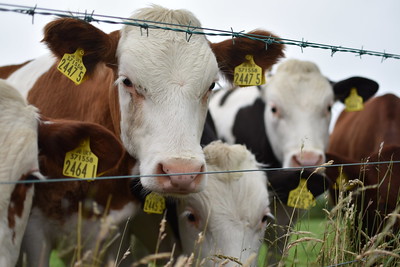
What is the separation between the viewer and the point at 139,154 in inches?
137

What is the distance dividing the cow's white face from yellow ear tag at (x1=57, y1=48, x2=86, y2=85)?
274cm

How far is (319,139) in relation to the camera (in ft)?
19.0

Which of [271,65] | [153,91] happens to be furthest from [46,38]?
[271,65]

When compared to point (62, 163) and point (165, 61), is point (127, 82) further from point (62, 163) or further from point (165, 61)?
point (62, 163)

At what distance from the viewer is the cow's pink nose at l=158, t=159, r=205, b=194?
302 cm

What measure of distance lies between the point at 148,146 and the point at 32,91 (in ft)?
5.52

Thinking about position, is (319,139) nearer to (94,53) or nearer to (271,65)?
(271,65)

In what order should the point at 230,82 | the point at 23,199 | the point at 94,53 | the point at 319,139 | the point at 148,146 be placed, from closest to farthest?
the point at 23,199
the point at 148,146
the point at 94,53
the point at 230,82
the point at 319,139

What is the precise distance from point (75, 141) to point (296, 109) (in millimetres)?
3265

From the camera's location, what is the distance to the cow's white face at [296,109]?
5930 mm

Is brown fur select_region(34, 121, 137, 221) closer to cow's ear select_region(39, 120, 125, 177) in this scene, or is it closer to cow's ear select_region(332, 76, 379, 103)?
cow's ear select_region(39, 120, 125, 177)

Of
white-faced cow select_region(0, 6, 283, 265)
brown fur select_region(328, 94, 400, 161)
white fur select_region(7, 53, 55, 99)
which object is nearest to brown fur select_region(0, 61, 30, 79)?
white fur select_region(7, 53, 55, 99)

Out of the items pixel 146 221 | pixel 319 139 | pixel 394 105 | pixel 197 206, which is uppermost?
pixel 394 105

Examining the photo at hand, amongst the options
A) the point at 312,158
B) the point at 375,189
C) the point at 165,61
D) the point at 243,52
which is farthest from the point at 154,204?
the point at 312,158
